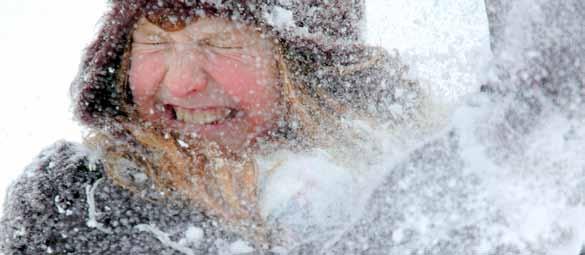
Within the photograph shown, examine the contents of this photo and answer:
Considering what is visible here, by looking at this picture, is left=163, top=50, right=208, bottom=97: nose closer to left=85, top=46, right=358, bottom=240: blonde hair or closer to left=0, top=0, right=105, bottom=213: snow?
left=85, top=46, right=358, bottom=240: blonde hair

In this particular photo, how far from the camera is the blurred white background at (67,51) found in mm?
1773

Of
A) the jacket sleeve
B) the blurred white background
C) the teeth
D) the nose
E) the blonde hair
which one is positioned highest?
the blurred white background

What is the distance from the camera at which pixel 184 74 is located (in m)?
1.73

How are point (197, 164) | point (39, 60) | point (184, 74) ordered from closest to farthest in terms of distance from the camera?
point (184, 74) → point (197, 164) → point (39, 60)

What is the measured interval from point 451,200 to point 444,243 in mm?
71

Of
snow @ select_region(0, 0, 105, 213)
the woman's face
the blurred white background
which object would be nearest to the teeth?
the woman's face

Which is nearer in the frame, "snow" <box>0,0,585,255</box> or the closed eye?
"snow" <box>0,0,585,255</box>

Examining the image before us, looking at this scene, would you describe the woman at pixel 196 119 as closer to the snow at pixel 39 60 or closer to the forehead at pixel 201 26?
the forehead at pixel 201 26

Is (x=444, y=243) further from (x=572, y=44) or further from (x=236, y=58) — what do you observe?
(x=236, y=58)

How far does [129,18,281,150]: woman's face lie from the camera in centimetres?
175

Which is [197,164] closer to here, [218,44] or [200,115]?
[200,115]

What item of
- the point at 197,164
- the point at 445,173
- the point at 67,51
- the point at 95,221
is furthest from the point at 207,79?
the point at 67,51

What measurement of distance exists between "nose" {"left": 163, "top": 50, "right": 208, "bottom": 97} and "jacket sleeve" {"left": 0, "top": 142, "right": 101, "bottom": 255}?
0.99 feet

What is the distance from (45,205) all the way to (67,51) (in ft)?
5.99
